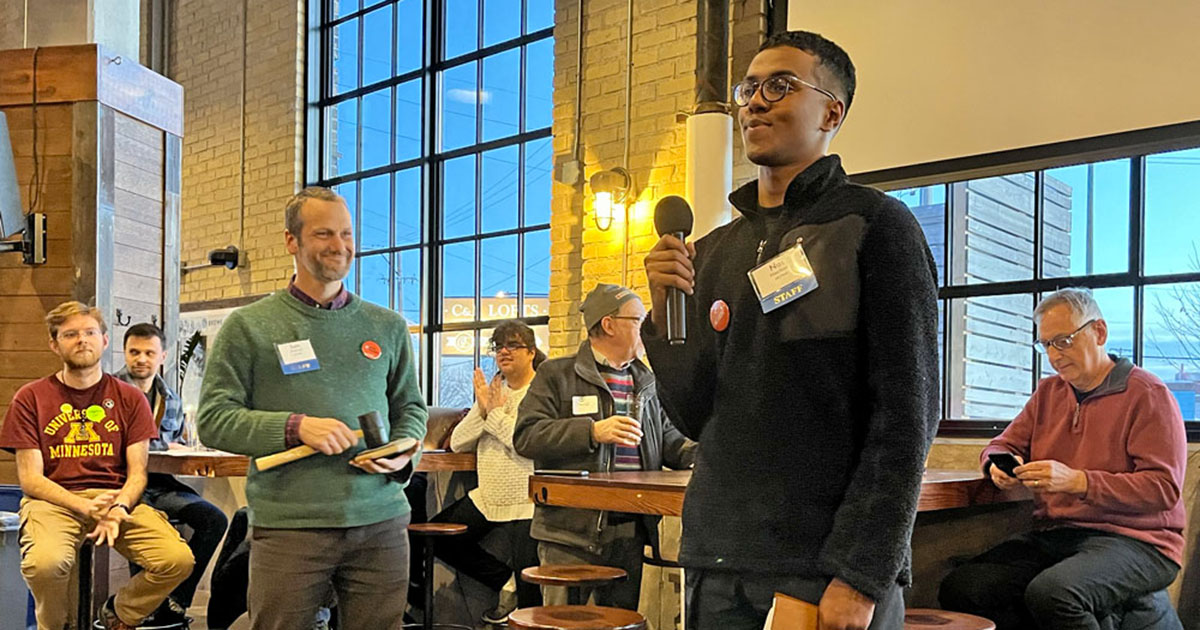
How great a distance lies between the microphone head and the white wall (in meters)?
3.39

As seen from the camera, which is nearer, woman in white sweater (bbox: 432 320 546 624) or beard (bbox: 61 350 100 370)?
beard (bbox: 61 350 100 370)

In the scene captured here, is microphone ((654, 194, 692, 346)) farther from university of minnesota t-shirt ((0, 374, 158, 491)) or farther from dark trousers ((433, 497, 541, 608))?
dark trousers ((433, 497, 541, 608))

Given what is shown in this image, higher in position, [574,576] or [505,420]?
[505,420]

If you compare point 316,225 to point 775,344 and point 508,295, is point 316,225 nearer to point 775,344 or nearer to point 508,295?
point 775,344

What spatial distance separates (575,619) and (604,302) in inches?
46.7

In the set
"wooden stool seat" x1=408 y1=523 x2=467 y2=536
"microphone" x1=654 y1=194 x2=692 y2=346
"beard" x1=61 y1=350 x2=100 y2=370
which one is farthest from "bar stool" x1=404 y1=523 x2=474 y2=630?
"microphone" x1=654 y1=194 x2=692 y2=346

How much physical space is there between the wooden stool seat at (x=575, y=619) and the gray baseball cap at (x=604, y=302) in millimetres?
1042

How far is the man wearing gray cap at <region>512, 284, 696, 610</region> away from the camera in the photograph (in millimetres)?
3664

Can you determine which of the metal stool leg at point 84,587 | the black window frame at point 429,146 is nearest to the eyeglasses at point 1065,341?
the metal stool leg at point 84,587

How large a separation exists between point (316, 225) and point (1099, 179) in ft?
11.1

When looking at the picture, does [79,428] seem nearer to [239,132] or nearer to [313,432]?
[313,432]

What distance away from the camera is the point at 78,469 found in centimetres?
399

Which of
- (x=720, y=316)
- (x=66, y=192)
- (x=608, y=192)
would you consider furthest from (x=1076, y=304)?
(x=66, y=192)

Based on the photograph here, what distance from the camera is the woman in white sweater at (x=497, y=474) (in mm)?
4762
